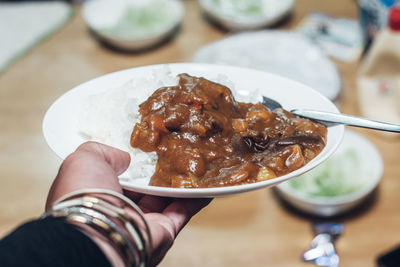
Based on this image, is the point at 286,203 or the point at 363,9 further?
the point at 363,9

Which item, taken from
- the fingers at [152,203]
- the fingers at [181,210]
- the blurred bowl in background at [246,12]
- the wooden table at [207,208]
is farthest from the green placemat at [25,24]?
the fingers at [181,210]

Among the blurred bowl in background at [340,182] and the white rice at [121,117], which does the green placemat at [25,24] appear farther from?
the blurred bowl in background at [340,182]

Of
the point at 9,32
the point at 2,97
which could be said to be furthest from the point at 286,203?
the point at 9,32

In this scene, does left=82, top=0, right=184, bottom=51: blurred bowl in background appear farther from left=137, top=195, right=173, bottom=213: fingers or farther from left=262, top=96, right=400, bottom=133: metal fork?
left=137, top=195, right=173, bottom=213: fingers

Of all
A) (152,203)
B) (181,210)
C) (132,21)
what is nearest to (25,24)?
(132,21)

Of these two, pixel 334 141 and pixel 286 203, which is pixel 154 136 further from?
pixel 286 203

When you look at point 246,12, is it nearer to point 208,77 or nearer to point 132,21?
point 132,21

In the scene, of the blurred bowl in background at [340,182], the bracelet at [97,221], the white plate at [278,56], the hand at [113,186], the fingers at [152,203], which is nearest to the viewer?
the bracelet at [97,221]

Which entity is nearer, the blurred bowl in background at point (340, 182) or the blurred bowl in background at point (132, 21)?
the blurred bowl in background at point (340, 182)
